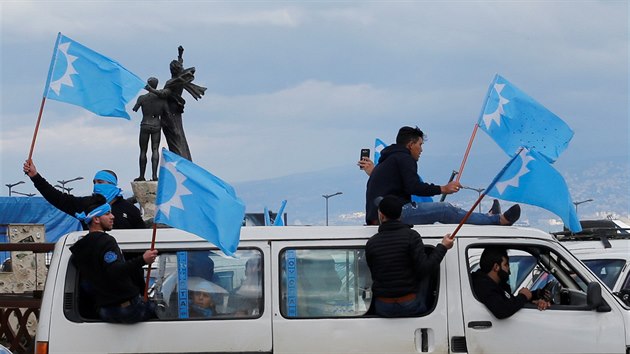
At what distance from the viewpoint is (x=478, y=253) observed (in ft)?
30.9

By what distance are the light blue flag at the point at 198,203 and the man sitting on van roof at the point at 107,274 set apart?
0.40 m

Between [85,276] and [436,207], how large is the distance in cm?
286

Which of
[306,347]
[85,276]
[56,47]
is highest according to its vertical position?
[56,47]

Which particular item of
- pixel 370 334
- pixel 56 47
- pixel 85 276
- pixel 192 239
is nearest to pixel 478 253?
pixel 370 334

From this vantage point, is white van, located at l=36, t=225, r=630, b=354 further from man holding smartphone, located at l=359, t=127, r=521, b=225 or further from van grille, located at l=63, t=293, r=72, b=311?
man holding smartphone, located at l=359, t=127, r=521, b=225

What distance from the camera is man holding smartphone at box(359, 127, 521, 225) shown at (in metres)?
9.59

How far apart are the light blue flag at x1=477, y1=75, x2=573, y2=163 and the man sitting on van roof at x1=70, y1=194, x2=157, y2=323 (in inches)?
141

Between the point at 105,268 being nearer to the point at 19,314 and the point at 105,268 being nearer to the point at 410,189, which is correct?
the point at 410,189

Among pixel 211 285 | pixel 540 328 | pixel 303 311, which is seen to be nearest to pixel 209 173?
pixel 211 285

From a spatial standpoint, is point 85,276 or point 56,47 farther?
point 56,47

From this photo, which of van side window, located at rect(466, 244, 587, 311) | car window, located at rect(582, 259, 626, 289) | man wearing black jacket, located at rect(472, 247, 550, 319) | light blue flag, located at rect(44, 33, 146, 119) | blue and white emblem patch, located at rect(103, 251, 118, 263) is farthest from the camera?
car window, located at rect(582, 259, 626, 289)

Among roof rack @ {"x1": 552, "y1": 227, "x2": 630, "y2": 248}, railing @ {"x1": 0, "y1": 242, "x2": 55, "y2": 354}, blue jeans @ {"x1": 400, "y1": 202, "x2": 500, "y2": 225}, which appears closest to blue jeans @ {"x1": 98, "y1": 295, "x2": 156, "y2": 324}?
blue jeans @ {"x1": 400, "y1": 202, "x2": 500, "y2": 225}

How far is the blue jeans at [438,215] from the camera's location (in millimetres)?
9562

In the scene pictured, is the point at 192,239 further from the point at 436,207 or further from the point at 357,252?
the point at 436,207
